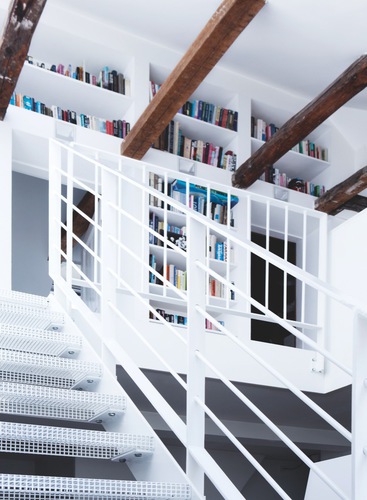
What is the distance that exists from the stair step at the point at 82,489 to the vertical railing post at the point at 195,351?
72mm

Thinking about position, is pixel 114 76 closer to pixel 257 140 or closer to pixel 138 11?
pixel 138 11

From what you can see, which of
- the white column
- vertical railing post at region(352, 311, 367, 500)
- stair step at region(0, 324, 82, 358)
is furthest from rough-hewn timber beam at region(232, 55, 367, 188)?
vertical railing post at region(352, 311, 367, 500)

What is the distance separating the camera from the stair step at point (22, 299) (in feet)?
9.77

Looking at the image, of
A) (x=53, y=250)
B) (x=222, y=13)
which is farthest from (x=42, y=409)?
(x=222, y=13)

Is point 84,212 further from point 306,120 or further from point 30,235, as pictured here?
point 306,120

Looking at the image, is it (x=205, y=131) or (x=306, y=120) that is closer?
(x=306, y=120)

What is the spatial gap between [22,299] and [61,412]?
3.02ft

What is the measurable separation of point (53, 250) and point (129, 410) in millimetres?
1110

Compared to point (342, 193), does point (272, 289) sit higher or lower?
lower

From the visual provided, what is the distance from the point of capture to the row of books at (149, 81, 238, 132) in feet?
18.5

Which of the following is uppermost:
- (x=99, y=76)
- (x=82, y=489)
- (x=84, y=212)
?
(x=99, y=76)

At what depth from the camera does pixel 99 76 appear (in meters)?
5.34

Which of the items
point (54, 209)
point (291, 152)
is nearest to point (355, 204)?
point (291, 152)

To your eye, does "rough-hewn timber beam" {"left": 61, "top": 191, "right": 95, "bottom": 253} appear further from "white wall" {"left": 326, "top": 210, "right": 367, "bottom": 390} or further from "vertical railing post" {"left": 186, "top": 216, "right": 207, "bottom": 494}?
"vertical railing post" {"left": 186, "top": 216, "right": 207, "bottom": 494}
